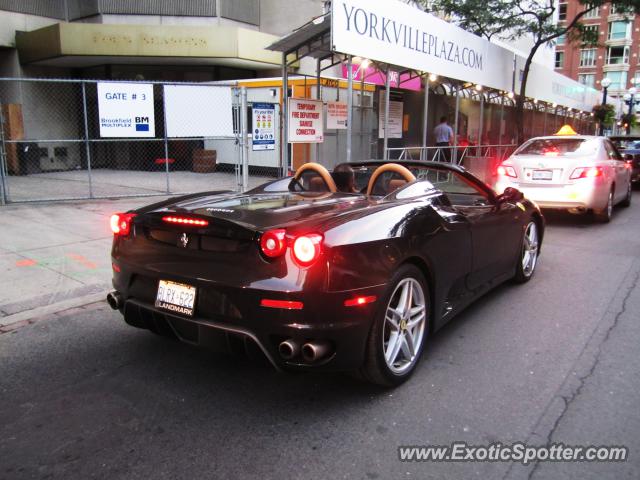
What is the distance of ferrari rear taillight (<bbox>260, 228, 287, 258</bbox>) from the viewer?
287 centimetres

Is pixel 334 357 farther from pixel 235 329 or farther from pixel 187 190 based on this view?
pixel 187 190

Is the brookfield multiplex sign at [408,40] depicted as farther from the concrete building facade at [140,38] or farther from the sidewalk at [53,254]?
the concrete building facade at [140,38]

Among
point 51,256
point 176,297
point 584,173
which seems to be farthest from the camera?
point 584,173

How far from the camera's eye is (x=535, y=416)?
305 centimetres

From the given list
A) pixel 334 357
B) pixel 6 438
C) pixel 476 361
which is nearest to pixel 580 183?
pixel 476 361

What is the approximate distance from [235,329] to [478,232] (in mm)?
2361

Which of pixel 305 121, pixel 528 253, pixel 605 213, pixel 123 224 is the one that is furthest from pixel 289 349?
pixel 605 213

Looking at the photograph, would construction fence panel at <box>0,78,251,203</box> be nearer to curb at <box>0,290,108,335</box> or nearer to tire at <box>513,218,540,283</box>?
curb at <box>0,290,108,335</box>

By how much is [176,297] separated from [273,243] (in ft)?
2.32

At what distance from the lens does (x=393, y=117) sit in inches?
608

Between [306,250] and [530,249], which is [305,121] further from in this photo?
[306,250]

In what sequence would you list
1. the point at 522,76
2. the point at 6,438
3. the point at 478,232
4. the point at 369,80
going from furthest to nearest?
1. the point at 522,76
2. the point at 369,80
3. the point at 478,232
4. the point at 6,438

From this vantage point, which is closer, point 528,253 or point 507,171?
point 528,253

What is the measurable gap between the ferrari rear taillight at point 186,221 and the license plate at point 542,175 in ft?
24.9
